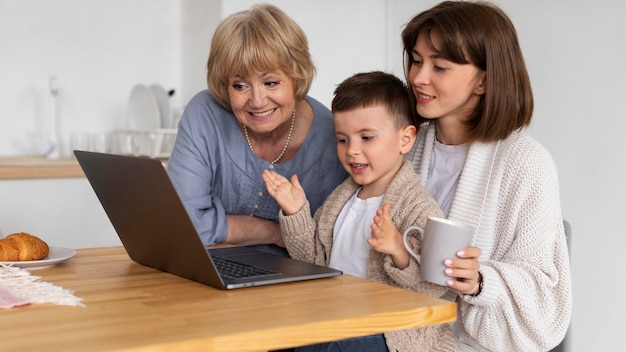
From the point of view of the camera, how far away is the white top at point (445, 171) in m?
1.66

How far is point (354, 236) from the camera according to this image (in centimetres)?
160

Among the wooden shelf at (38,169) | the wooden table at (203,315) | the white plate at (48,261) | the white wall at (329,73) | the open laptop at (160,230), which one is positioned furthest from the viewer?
the wooden shelf at (38,169)

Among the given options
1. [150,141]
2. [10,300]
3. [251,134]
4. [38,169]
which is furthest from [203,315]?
[150,141]

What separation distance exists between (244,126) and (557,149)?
1.08m

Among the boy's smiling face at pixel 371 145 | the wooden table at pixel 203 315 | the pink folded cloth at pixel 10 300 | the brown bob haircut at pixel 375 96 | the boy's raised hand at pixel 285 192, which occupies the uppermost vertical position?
the brown bob haircut at pixel 375 96

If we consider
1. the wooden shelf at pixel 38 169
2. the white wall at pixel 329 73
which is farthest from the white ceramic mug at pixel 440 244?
the wooden shelf at pixel 38 169

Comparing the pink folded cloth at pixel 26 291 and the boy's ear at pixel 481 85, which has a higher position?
the boy's ear at pixel 481 85

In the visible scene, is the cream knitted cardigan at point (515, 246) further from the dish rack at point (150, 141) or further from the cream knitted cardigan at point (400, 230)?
the dish rack at point (150, 141)

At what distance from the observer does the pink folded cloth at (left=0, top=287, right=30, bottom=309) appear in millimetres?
1043

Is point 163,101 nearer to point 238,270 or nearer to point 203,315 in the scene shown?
point 238,270

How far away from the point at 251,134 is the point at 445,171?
1.66 ft

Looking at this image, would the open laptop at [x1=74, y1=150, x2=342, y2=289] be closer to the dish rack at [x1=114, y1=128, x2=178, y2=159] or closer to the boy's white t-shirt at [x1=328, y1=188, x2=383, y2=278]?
the boy's white t-shirt at [x1=328, y1=188, x2=383, y2=278]

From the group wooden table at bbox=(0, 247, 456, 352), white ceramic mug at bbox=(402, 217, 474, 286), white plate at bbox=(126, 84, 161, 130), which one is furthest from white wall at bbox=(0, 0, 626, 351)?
wooden table at bbox=(0, 247, 456, 352)

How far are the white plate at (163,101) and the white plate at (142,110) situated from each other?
0.17ft
